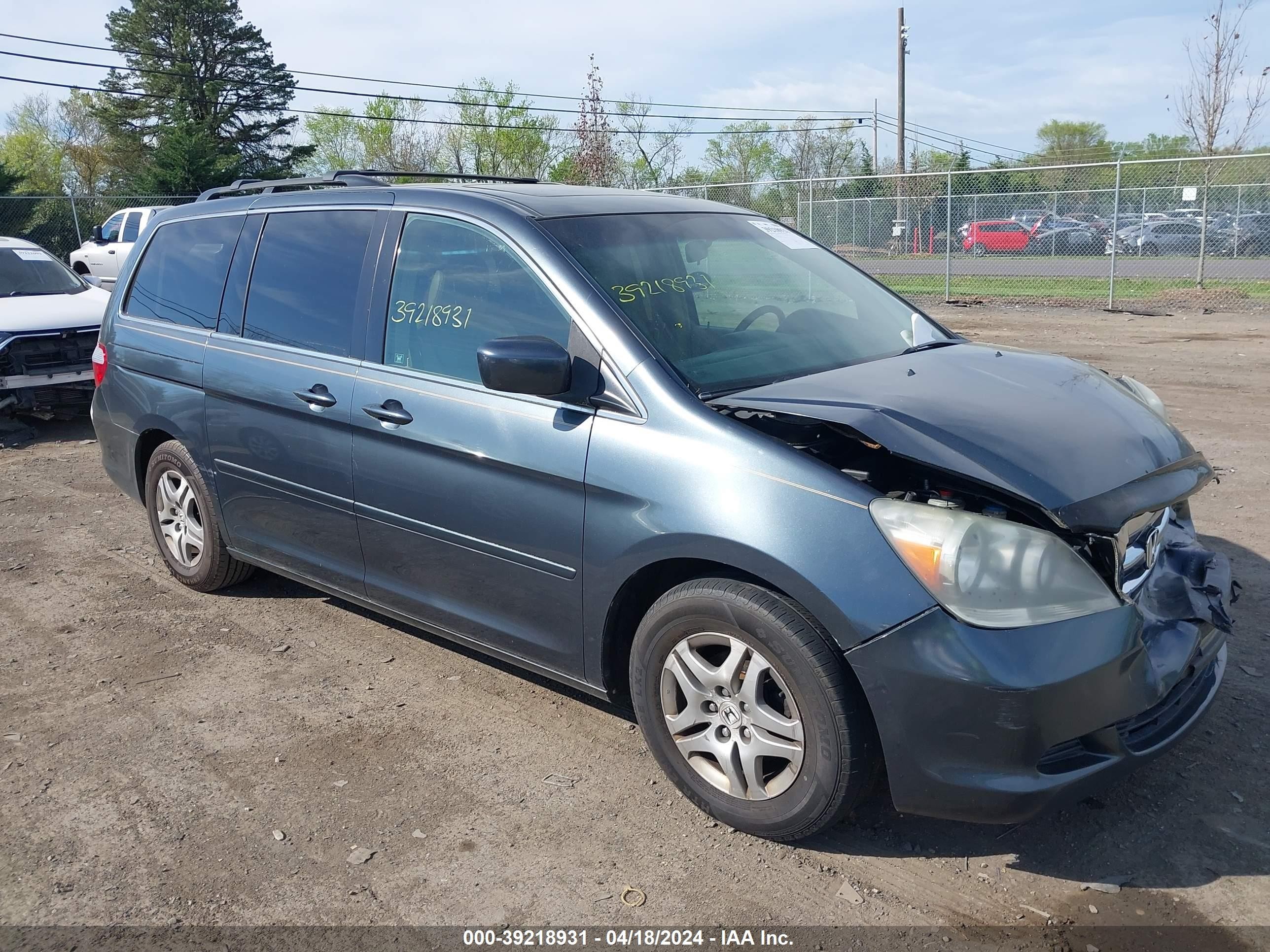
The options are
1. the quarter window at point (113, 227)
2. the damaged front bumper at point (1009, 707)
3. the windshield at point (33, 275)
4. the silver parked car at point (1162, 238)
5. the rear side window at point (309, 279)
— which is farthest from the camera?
the quarter window at point (113, 227)

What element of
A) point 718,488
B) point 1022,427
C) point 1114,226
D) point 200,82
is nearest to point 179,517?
point 718,488

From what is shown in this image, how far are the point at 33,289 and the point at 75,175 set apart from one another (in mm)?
51492

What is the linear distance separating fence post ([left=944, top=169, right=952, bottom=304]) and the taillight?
51.5ft

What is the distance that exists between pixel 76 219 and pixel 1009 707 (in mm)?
30060

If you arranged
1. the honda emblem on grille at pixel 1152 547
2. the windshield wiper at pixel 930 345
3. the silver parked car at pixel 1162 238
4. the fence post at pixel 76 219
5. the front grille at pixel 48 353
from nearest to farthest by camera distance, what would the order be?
the honda emblem on grille at pixel 1152 547, the windshield wiper at pixel 930 345, the front grille at pixel 48 353, the silver parked car at pixel 1162 238, the fence post at pixel 76 219

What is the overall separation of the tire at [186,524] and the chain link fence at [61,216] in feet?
83.4

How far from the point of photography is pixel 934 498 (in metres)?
2.85

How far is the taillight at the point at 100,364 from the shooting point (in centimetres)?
552

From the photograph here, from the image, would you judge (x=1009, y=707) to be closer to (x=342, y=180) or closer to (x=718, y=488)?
(x=718, y=488)

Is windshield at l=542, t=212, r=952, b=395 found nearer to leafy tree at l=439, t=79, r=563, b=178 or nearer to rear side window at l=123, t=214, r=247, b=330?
rear side window at l=123, t=214, r=247, b=330

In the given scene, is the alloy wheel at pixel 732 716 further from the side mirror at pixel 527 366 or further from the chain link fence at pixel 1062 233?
the chain link fence at pixel 1062 233

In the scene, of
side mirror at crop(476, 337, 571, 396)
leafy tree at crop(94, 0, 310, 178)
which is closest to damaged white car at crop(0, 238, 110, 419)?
side mirror at crop(476, 337, 571, 396)

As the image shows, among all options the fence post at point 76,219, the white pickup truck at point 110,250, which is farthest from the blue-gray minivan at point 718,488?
the fence post at point 76,219

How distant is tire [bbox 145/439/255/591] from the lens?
504cm
